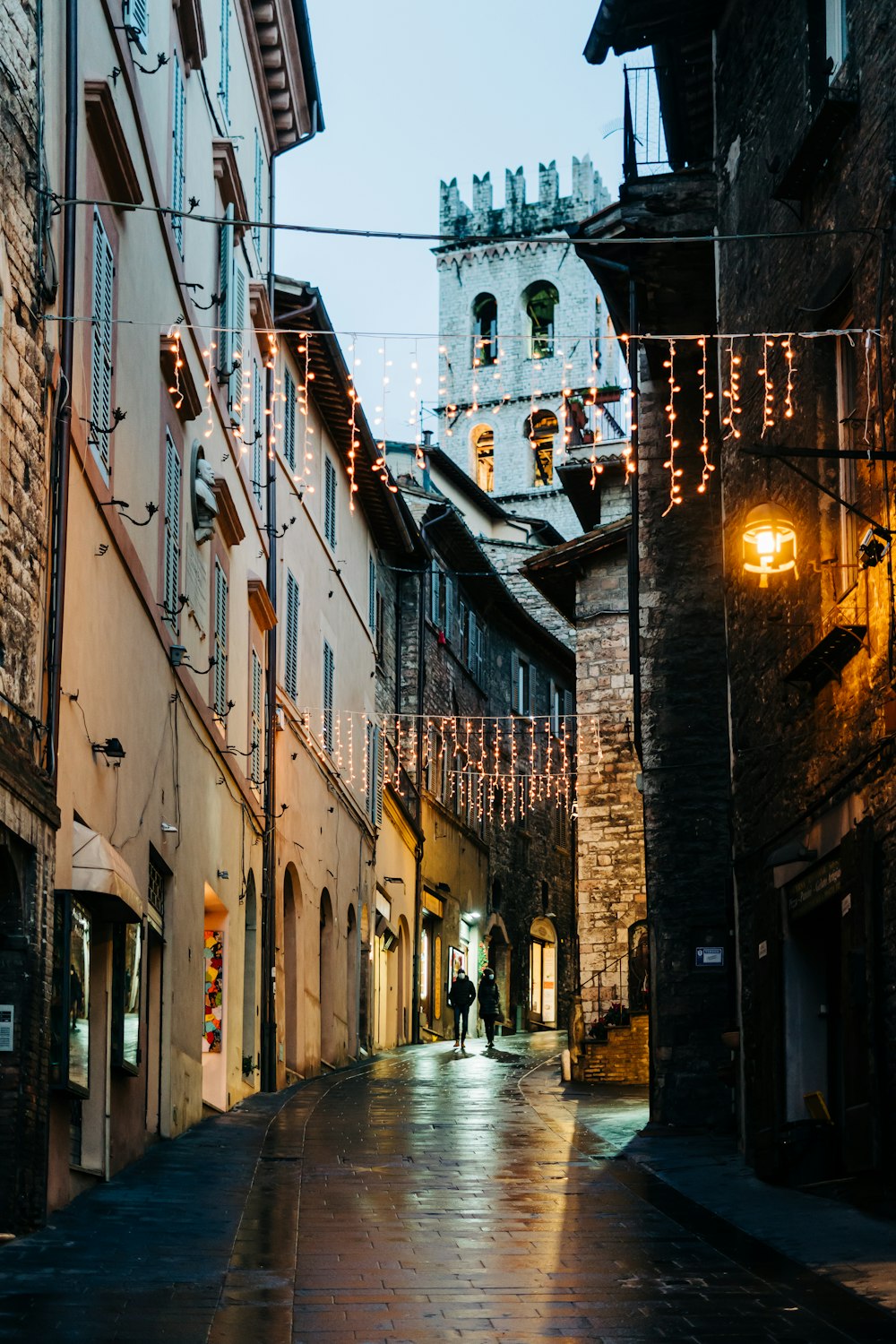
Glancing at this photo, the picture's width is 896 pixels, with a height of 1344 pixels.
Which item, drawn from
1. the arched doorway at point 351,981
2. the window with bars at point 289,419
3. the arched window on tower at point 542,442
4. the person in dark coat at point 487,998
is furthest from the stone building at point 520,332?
the window with bars at point 289,419

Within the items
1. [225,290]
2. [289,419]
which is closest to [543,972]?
[289,419]

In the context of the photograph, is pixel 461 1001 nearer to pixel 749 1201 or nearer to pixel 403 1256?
pixel 749 1201

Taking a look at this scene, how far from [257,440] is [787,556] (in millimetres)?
12417

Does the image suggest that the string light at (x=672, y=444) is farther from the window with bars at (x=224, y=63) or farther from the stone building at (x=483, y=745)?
the stone building at (x=483, y=745)

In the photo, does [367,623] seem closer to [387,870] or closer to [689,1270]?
[387,870]

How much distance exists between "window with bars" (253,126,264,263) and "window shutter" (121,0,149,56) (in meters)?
8.12

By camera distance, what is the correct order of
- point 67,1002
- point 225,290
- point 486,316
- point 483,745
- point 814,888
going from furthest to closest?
point 486,316 → point 483,745 → point 225,290 → point 814,888 → point 67,1002

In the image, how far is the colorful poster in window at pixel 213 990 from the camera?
20219 mm

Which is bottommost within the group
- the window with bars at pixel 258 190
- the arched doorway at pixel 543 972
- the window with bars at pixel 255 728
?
the arched doorway at pixel 543 972

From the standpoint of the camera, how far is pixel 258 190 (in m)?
24.6

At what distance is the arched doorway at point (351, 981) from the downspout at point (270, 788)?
22.1 ft

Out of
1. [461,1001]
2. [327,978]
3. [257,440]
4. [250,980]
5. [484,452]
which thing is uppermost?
[484,452]

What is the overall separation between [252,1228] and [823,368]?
695 cm

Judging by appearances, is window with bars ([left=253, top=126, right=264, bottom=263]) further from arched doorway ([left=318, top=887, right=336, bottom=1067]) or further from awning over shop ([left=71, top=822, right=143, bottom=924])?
awning over shop ([left=71, top=822, right=143, bottom=924])
